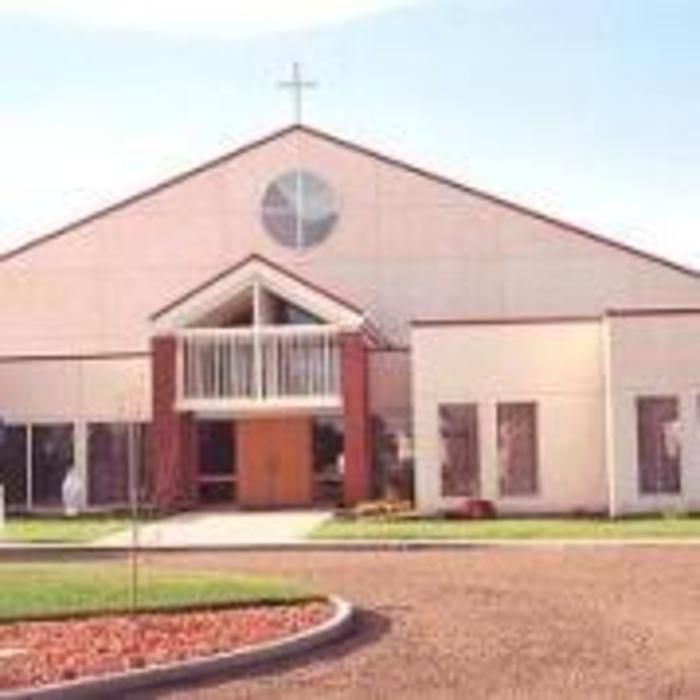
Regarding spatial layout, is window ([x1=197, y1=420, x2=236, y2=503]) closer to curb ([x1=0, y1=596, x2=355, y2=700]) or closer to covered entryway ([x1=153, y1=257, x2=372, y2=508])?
covered entryway ([x1=153, y1=257, x2=372, y2=508])

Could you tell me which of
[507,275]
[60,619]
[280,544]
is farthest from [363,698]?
[507,275]

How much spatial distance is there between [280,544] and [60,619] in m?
12.3

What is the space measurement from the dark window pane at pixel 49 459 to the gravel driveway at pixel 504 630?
1580 cm

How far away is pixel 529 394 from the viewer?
39844 mm

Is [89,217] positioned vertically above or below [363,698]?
above

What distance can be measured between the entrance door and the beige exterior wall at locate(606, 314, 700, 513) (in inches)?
325

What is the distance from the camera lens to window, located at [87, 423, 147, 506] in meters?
43.5

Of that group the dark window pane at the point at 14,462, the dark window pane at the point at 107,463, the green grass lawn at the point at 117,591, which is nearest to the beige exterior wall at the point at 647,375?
the dark window pane at the point at 107,463

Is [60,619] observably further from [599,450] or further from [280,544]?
[599,450]

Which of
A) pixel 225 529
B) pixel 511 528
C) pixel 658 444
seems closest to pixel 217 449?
pixel 225 529

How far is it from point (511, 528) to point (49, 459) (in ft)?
43.3

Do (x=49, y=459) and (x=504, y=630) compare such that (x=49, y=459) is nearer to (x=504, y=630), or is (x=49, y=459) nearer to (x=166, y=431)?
(x=166, y=431)

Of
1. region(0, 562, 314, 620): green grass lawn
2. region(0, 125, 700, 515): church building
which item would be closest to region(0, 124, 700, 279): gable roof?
region(0, 125, 700, 515): church building

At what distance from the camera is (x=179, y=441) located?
42.2 metres
